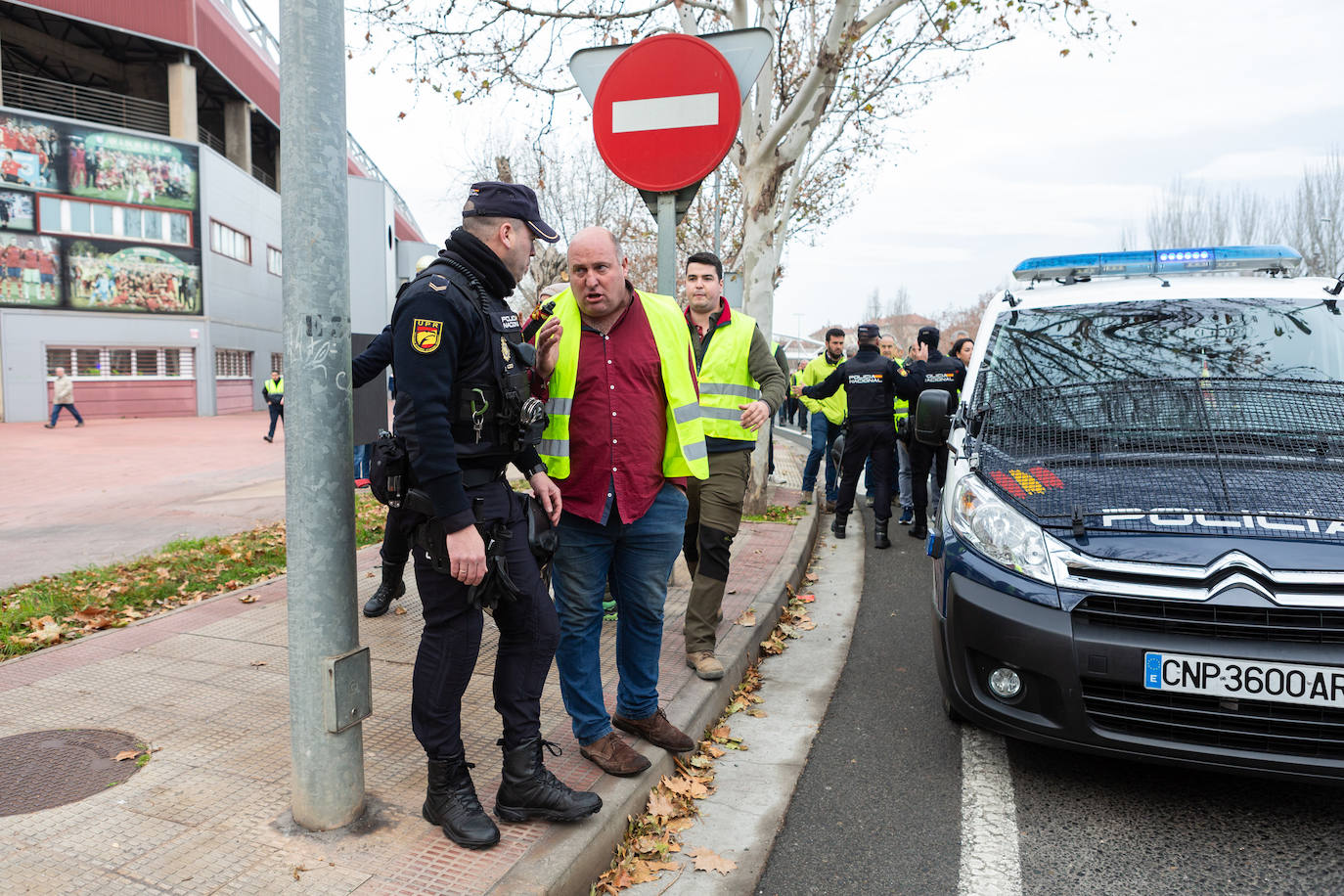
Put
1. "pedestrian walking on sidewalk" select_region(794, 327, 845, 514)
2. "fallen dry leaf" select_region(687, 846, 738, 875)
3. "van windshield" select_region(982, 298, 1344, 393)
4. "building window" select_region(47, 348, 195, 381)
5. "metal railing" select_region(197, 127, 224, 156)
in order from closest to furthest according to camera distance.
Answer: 1. "fallen dry leaf" select_region(687, 846, 738, 875)
2. "van windshield" select_region(982, 298, 1344, 393)
3. "pedestrian walking on sidewalk" select_region(794, 327, 845, 514)
4. "building window" select_region(47, 348, 195, 381)
5. "metal railing" select_region(197, 127, 224, 156)

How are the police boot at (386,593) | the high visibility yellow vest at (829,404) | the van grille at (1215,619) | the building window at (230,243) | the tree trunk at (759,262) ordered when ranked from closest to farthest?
the van grille at (1215,619) < the police boot at (386,593) < the tree trunk at (759,262) < the high visibility yellow vest at (829,404) < the building window at (230,243)

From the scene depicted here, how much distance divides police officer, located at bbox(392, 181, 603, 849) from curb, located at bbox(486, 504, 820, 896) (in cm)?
10

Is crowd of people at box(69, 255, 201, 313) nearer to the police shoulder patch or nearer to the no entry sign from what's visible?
the no entry sign

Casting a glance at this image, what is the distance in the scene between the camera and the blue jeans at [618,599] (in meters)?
3.35

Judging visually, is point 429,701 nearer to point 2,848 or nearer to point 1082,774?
point 2,848

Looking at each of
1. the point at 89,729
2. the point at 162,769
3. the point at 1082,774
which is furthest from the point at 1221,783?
the point at 89,729

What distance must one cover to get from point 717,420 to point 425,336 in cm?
231

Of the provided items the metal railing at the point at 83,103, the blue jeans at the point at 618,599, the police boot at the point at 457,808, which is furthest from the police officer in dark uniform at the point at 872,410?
the metal railing at the point at 83,103

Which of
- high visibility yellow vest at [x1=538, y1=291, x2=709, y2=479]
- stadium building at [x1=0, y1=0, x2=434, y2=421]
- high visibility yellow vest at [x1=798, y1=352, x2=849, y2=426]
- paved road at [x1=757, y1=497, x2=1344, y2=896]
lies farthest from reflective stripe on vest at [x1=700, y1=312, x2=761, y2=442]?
stadium building at [x1=0, y1=0, x2=434, y2=421]

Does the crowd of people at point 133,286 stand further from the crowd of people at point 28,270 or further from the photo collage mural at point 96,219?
the crowd of people at point 28,270

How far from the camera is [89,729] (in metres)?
3.61

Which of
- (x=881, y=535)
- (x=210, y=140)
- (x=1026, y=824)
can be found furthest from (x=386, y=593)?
(x=210, y=140)

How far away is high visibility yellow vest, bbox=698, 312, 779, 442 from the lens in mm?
4730

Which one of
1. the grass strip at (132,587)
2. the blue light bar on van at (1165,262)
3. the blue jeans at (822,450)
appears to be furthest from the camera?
the blue jeans at (822,450)
